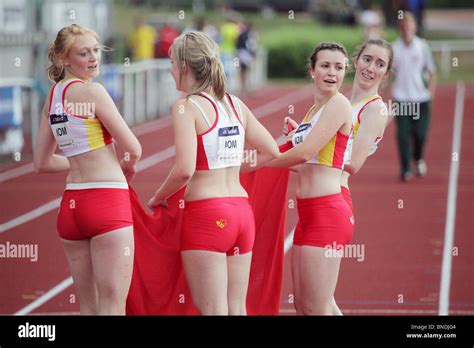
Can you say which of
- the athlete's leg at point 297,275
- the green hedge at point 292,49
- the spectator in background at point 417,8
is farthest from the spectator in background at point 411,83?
the spectator in background at point 417,8

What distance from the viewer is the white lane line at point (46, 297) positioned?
8845 millimetres

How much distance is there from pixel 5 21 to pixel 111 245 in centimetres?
1775

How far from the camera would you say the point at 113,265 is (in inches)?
239

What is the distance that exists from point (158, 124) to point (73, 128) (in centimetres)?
1712

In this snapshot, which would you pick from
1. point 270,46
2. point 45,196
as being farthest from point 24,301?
point 270,46

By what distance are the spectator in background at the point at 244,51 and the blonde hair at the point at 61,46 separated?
2375 cm

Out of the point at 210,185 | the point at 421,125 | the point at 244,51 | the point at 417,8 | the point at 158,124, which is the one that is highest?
the point at 417,8

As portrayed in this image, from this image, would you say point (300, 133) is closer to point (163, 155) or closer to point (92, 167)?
point (92, 167)

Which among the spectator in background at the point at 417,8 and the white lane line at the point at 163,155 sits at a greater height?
the spectator in background at the point at 417,8

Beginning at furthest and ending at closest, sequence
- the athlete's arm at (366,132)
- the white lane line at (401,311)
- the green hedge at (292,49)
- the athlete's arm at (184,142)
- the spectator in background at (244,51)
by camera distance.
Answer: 1. the green hedge at (292,49)
2. the spectator in background at (244,51)
3. the white lane line at (401,311)
4. the athlete's arm at (366,132)
5. the athlete's arm at (184,142)

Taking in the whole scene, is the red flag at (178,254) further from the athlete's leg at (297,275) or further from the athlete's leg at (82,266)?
the athlete's leg at (82,266)

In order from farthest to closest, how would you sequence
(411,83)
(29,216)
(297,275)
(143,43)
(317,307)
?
(143,43) → (411,83) → (29,216) → (297,275) → (317,307)

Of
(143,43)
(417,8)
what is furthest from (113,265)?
(417,8)

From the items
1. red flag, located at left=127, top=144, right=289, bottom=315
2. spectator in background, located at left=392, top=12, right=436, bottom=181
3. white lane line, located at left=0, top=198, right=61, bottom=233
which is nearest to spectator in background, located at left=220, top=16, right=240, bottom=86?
spectator in background, located at left=392, top=12, right=436, bottom=181
